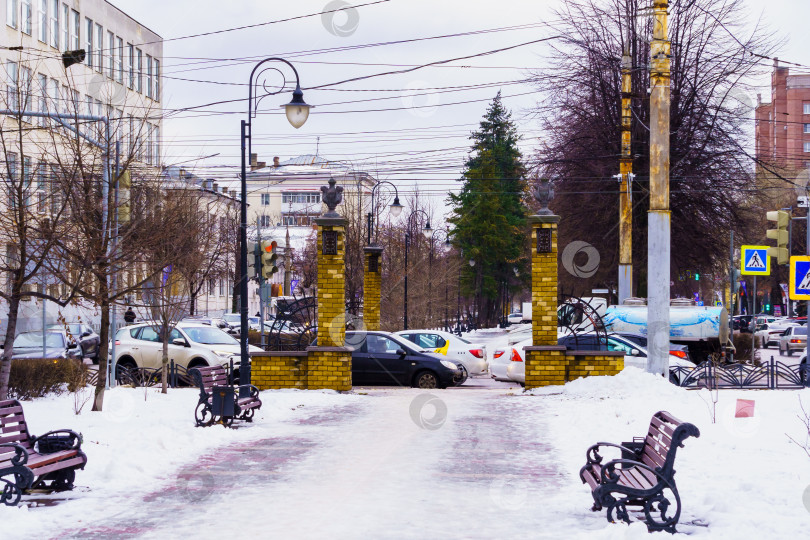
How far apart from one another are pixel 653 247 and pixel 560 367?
174 inches

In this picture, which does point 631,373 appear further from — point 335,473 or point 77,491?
point 77,491

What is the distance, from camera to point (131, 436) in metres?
12.6

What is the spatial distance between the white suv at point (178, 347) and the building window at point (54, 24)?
94.3ft

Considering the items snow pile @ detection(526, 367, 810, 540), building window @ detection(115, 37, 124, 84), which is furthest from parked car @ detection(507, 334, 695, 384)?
building window @ detection(115, 37, 124, 84)

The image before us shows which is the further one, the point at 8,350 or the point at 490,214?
the point at 490,214

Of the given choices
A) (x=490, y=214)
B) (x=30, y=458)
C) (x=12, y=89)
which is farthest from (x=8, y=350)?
(x=490, y=214)

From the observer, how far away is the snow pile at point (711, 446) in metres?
8.24

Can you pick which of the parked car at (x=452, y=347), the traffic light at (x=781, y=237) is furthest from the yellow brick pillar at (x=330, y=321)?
the traffic light at (x=781, y=237)

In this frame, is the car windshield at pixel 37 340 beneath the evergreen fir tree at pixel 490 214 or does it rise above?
beneath

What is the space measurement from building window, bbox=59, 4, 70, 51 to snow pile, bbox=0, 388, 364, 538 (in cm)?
3617

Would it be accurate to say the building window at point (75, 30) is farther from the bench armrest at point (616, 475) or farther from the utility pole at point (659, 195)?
the bench armrest at point (616, 475)

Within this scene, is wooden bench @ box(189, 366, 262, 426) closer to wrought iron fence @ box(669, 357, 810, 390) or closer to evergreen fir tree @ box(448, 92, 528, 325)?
wrought iron fence @ box(669, 357, 810, 390)

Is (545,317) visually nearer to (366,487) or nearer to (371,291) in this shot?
(371,291)

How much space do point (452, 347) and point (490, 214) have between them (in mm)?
48201
